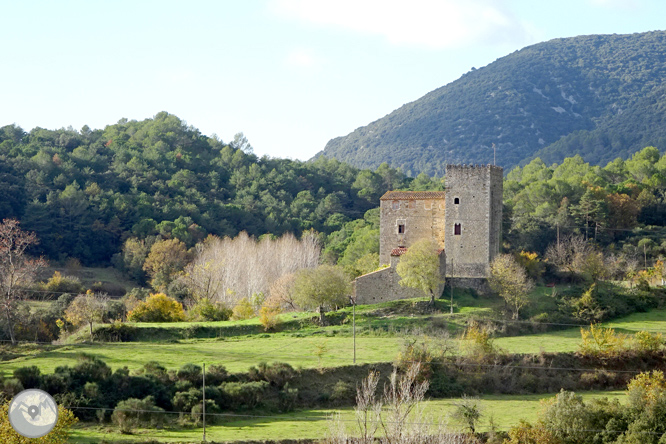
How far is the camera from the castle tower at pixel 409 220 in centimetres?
5122

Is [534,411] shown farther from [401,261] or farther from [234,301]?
[234,301]

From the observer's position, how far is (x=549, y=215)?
228 ft

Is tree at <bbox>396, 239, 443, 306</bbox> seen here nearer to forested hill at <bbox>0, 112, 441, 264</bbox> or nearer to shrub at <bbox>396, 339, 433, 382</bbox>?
shrub at <bbox>396, 339, 433, 382</bbox>

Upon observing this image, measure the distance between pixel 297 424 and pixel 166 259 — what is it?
3831 cm

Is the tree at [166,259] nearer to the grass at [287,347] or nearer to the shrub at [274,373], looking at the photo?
the grass at [287,347]

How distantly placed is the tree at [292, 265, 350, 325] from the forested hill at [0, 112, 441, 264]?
29271 mm

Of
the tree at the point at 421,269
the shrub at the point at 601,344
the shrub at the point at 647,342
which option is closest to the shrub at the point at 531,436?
the shrub at the point at 601,344

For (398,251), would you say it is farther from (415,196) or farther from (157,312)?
(157,312)

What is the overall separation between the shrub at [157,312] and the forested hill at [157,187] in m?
Answer: 24.8

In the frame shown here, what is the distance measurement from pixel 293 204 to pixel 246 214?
6.51 metres

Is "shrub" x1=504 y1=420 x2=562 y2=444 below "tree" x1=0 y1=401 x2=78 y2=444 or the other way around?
below

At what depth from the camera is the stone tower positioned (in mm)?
49656

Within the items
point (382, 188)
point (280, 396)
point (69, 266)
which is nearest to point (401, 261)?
point (280, 396)

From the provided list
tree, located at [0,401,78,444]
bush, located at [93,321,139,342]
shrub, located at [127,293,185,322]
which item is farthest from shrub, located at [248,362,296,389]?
shrub, located at [127,293,185,322]
